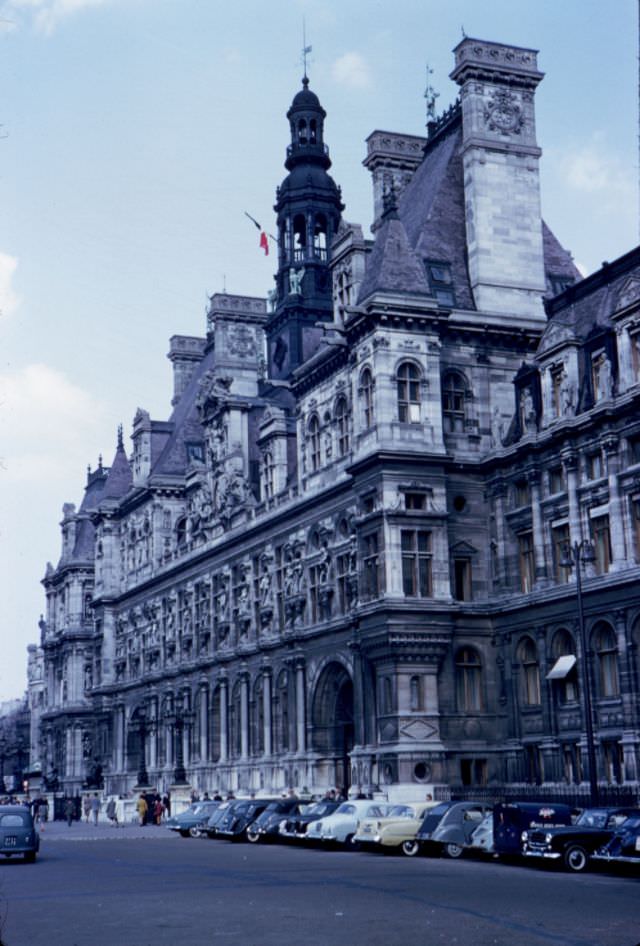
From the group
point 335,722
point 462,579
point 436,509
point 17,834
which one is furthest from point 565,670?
point 17,834

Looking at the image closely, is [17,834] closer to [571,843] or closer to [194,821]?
[194,821]

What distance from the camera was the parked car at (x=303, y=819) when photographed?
→ 1609 inches

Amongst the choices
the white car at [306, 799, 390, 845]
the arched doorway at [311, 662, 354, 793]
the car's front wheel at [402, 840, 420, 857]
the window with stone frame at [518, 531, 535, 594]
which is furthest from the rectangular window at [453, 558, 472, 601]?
the car's front wheel at [402, 840, 420, 857]

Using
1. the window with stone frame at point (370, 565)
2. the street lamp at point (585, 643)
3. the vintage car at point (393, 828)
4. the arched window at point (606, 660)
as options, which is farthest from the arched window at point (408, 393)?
the vintage car at point (393, 828)

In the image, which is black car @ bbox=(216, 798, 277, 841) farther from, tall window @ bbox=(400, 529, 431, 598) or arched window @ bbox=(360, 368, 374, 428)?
arched window @ bbox=(360, 368, 374, 428)

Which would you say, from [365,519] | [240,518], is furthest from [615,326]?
[240,518]

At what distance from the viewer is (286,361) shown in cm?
8062

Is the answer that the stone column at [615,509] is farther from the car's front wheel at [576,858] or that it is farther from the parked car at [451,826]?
the car's front wheel at [576,858]

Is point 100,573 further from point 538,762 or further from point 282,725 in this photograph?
point 538,762

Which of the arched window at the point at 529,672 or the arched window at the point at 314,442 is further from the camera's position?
the arched window at the point at 314,442

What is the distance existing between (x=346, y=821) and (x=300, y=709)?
69.6 ft

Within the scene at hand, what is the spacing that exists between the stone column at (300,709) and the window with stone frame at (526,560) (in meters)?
13.4

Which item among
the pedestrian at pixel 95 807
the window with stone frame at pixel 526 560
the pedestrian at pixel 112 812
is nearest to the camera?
the window with stone frame at pixel 526 560

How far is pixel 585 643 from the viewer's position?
132 feet
